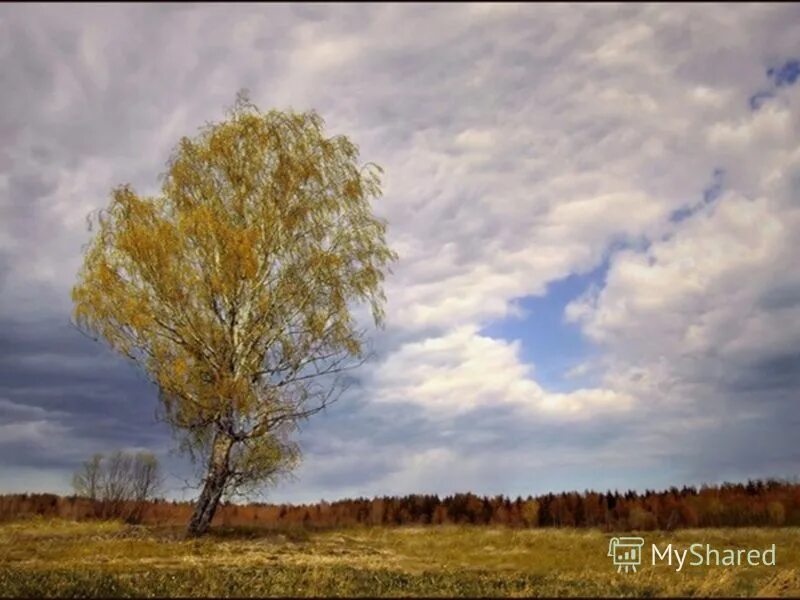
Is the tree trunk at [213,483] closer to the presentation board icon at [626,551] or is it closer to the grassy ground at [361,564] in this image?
the grassy ground at [361,564]

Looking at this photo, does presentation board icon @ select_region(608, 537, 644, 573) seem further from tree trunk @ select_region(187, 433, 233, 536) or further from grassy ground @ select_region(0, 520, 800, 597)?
tree trunk @ select_region(187, 433, 233, 536)

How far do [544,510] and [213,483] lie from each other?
2476 centimetres

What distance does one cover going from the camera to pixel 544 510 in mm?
47656

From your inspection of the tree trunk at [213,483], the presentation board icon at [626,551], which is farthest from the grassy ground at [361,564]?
the tree trunk at [213,483]

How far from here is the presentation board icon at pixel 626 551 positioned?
2392cm

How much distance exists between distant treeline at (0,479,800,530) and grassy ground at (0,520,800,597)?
16.9ft

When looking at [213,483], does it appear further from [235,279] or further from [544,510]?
[544,510]

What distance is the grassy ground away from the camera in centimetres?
1417

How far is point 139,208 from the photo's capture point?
3073 centimetres

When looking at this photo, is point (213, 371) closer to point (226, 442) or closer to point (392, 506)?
point (226, 442)

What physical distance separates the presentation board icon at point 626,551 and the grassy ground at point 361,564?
0.39 meters

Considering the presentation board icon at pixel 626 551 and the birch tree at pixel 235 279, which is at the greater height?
the birch tree at pixel 235 279

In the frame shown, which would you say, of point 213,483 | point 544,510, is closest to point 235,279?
point 213,483

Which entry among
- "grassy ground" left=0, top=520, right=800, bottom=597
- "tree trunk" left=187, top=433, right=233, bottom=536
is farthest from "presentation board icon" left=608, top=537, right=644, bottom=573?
"tree trunk" left=187, top=433, right=233, bottom=536
